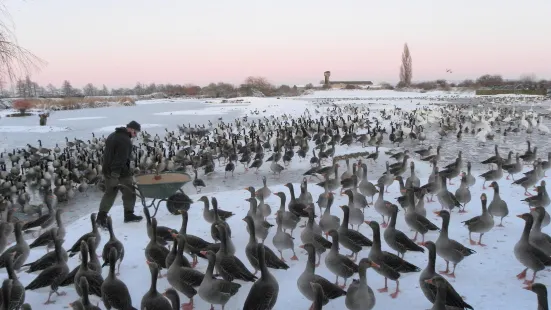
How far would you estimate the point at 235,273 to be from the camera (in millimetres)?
5445

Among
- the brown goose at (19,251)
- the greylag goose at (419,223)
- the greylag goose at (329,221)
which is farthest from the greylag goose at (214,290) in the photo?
the greylag goose at (419,223)

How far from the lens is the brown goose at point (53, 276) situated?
17.2 ft

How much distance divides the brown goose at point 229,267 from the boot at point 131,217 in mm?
3469

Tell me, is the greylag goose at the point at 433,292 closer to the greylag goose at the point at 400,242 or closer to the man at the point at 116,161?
the greylag goose at the point at 400,242

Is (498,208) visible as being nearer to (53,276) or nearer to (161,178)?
(161,178)

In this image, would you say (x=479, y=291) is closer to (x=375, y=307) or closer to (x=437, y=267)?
(x=437, y=267)

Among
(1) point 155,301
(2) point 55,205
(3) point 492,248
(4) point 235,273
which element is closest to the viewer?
(1) point 155,301

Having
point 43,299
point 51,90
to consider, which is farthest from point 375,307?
point 51,90

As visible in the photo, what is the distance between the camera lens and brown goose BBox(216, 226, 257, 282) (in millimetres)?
5438

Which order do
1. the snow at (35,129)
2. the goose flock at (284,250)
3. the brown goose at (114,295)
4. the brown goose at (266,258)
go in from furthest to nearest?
1. the snow at (35,129)
2. the brown goose at (266,258)
3. the goose flock at (284,250)
4. the brown goose at (114,295)

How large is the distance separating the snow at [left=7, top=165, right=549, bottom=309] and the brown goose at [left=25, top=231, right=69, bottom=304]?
14cm

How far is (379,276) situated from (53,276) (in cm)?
456

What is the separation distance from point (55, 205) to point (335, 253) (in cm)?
924

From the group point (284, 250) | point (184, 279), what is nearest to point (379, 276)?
point (284, 250)
